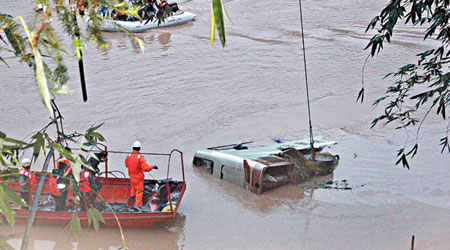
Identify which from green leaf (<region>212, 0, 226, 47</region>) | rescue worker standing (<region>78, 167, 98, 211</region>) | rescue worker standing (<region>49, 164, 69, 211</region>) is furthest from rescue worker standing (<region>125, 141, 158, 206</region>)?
green leaf (<region>212, 0, 226, 47</region>)

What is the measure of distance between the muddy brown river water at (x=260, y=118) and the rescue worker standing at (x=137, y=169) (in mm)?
610

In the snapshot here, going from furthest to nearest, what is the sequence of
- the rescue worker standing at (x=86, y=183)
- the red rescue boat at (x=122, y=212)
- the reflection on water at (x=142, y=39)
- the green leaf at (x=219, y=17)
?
the reflection on water at (x=142, y=39)
the red rescue boat at (x=122, y=212)
the rescue worker standing at (x=86, y=183)
the green leaf at (x=219, y=17)

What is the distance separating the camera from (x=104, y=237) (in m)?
9.27

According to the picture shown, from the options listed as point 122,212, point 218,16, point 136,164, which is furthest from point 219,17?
point 136,164

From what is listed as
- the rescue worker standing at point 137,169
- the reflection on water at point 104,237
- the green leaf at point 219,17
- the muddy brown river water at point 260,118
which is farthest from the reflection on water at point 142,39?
the green leaf at point 219,17

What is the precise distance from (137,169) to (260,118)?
18.4 feet

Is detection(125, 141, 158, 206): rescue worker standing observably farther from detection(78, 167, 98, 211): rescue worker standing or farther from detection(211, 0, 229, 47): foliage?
detection(211, 0, 229, 47): foliage

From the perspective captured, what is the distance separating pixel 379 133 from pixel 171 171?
474 centimetres

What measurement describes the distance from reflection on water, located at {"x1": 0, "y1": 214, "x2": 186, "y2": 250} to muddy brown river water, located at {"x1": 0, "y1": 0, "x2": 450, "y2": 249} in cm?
2

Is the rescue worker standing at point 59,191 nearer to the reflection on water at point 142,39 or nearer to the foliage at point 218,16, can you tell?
the foliage at point 218,16

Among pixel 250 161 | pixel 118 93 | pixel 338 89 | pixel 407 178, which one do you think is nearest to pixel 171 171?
pixel 250 161

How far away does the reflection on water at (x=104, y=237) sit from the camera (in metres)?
9.06

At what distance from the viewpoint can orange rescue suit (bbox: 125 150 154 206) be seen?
9.19 metres

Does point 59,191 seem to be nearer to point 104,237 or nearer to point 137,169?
point 104,237
